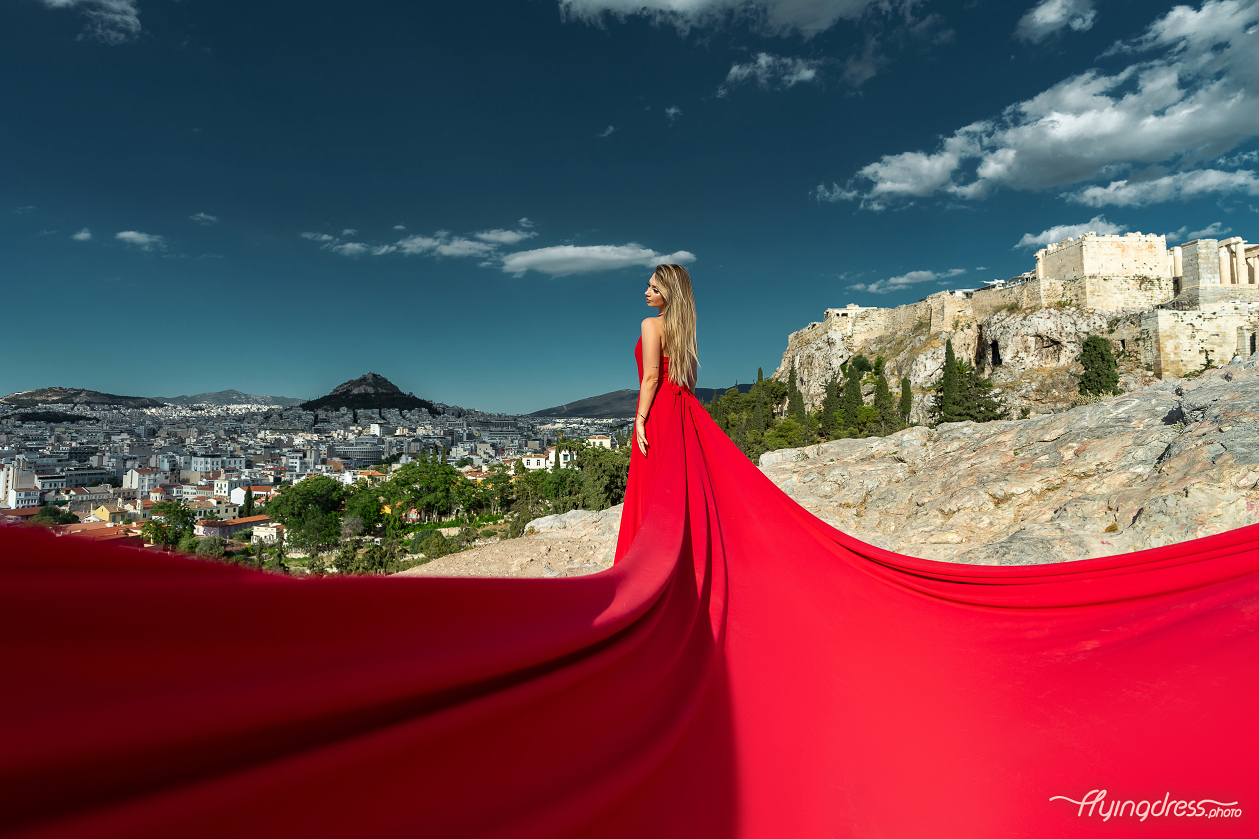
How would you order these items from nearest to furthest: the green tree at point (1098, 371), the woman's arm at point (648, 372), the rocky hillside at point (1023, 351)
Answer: the woman's arm at point (648, 372) → the green tree at point (1098, 371) → the rocky hillside at point (1023, 351)

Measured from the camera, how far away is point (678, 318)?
305 centimetres

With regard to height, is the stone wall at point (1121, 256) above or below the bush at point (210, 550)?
above

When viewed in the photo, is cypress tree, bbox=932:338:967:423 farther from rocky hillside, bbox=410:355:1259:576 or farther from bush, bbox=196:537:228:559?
bush, bbox=196:537:228:559

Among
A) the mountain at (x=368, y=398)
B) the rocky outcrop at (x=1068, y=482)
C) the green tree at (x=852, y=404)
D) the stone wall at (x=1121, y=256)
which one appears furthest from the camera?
the mountain at (x=368, y=398)

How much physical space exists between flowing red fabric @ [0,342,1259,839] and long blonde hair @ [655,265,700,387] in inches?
8.0

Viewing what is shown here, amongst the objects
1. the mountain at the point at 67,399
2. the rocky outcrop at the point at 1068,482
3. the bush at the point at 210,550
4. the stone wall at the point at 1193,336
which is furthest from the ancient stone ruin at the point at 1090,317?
the mountain at the point at 67,399

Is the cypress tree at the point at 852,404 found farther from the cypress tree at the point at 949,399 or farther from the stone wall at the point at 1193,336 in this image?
the stone wall at the point at 1193,336

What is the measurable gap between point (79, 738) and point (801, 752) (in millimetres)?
1541

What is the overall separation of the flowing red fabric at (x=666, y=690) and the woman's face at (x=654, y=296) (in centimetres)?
52

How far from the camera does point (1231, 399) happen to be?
663 centimetres

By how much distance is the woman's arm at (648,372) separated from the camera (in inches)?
119

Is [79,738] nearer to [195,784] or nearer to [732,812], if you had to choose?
[195,784]

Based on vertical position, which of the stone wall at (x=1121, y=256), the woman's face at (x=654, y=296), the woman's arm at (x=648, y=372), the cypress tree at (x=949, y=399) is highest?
the stone wall at (x=1121, y=256)

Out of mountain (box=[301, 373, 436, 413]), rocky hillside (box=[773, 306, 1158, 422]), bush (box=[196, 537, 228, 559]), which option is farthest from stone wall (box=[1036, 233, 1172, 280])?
mountain (box=[301, 373, 436, 413])
